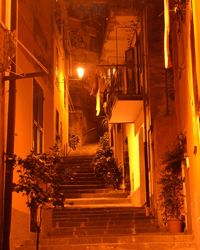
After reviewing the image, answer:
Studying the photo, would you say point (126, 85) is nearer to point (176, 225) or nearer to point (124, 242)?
point (176, 225)

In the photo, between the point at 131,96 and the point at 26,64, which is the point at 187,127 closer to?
the point at 26,64

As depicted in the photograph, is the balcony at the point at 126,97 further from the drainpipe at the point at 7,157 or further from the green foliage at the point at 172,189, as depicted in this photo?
the drainpipe at the point at 7,157

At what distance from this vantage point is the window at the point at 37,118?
11.8 metres

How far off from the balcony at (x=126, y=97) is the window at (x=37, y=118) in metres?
3.48

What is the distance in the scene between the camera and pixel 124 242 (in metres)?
11.2

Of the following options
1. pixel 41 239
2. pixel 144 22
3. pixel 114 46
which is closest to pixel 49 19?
pixel 144 22

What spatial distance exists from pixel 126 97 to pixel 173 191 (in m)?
4.24

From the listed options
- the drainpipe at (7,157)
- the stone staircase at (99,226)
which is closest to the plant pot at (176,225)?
the stone staircase at (99,226)

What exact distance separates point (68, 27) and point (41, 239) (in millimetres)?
19257

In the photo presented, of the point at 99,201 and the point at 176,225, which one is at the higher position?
the point at 99,201

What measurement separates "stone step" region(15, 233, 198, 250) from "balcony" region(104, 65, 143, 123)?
17.5 feet

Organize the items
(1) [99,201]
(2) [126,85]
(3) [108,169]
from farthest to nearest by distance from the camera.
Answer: (3) [108,169]
(2) [126,85]
(1) [99,201]

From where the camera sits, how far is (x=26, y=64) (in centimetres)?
1058

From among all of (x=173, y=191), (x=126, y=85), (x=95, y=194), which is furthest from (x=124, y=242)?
(x=126, y=85)
